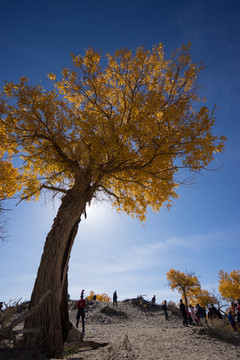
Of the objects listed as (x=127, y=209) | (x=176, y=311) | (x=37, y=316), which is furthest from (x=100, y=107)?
(x=176, y=311)

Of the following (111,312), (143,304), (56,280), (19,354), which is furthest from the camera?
(143,304)

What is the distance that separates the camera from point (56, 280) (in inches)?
203

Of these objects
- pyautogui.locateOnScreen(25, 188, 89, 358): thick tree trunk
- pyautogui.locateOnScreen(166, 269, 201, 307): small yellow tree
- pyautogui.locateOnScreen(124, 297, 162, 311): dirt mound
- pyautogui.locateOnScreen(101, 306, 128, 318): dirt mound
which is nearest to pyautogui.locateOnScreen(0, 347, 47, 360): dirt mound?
pyautogui.locateOnScreen(25, 188, 89, 358): thick tree trunk

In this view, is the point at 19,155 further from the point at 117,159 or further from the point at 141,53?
the point at 141,53

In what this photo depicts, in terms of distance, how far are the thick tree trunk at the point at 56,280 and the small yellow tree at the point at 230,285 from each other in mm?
30635

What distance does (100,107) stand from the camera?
725cm

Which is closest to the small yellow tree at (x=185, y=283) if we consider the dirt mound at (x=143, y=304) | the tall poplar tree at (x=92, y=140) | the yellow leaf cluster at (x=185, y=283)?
the yellow leaf cluster at (x=185, y=283)

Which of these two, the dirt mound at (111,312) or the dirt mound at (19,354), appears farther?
the dirt mound at (111,312)

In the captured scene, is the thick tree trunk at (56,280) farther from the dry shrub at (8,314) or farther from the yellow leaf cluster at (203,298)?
the yellow leaf cluster at (203,298)

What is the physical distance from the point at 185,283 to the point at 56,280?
31666 millimetres

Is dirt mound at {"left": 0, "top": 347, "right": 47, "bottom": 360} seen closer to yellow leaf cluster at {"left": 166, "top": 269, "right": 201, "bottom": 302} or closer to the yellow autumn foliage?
the yellow autumn foliage

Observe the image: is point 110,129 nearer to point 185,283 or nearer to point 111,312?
point 111,312

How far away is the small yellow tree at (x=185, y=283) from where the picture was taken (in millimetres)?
31594

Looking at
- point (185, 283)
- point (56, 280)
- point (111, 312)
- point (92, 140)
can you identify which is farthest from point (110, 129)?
point (185, 283)
